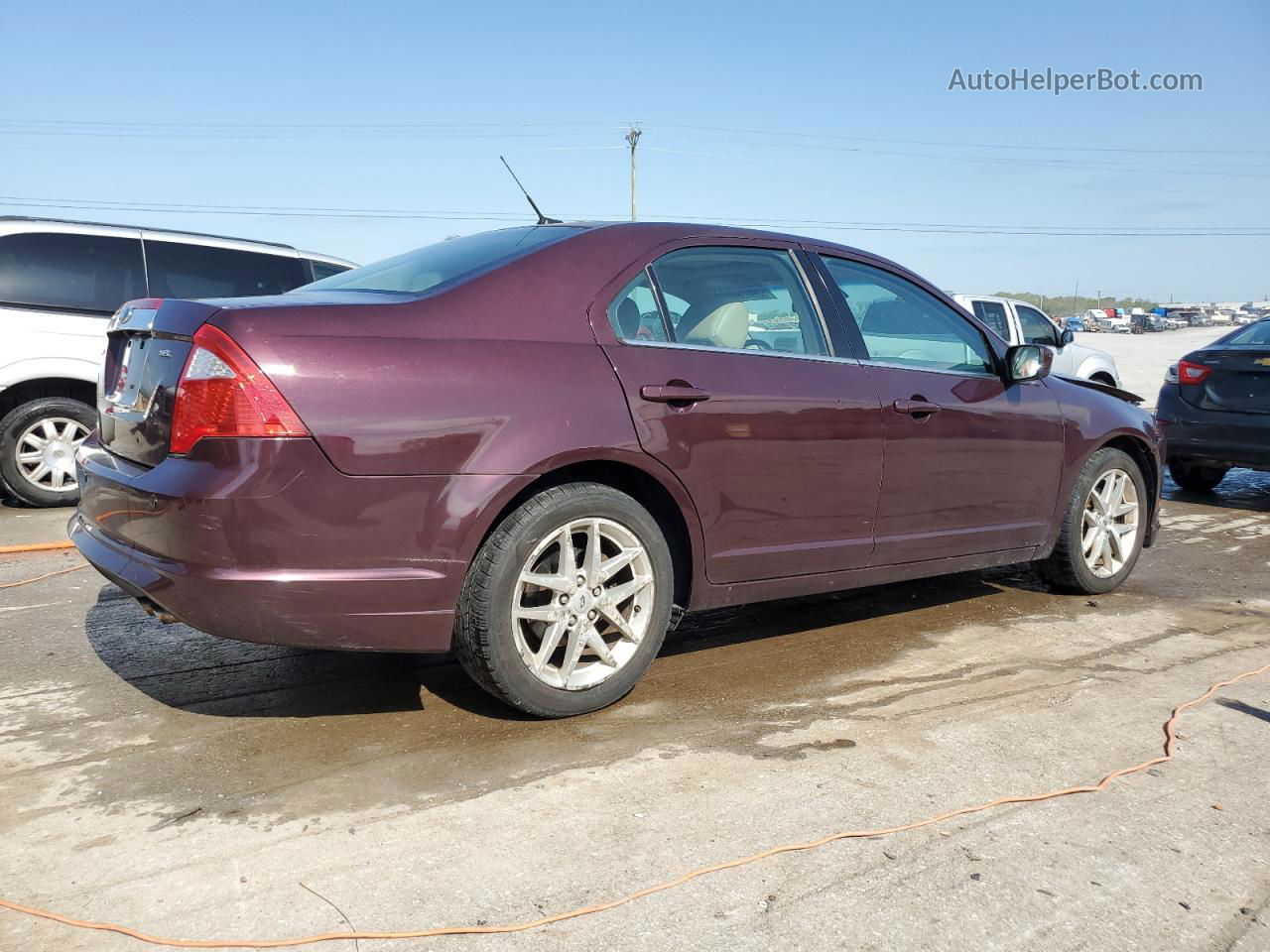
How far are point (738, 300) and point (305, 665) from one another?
2.08m

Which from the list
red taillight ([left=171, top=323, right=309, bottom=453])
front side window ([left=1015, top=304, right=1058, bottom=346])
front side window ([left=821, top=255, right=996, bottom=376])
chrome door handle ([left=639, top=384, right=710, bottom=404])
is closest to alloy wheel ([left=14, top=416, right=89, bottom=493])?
red taillight ([left=171, top=323, right=309, bottom=453])

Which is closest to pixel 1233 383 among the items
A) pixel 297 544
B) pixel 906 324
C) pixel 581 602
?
pixel 906 324

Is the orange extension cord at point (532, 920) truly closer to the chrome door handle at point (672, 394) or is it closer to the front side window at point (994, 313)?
the chrome door handle at point (672, 394)

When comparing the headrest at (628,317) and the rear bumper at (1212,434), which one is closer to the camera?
the headrest at (628,317)

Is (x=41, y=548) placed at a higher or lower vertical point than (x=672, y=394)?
lower

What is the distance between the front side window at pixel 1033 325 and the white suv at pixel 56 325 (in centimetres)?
1018

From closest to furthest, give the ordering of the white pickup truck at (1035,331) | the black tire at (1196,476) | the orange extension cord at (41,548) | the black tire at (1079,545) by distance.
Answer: the black tire at (1079,545) < the orange extension cord at (41,548) < the black tire at (1196,476) < the white pickup truck at (1035,331)

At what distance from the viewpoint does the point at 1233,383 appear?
860 centimetres

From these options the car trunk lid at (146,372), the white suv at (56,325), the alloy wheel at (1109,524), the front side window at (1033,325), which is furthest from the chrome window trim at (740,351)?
the front side window at (1033,325)

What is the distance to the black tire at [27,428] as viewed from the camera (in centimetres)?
741

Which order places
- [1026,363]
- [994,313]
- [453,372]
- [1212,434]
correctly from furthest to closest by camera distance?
[994,313], [1212,434], [1026,363], [453,372]

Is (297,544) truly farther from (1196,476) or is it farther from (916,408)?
(1196,476)

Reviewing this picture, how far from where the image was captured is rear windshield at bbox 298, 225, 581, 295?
362 cm

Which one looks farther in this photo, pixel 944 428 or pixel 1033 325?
pixel 1033 325
